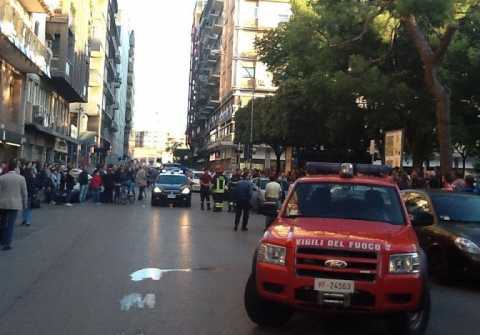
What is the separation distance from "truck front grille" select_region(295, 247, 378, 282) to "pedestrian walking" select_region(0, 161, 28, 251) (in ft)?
26.4

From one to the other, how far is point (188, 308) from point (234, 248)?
6201mm

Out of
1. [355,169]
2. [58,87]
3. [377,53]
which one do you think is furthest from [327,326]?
[58,87]

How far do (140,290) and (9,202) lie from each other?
5.02 metres

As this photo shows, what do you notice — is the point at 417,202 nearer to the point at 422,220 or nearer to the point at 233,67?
the point at 422,220

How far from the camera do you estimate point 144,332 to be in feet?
21.6

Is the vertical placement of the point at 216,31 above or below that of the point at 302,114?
above

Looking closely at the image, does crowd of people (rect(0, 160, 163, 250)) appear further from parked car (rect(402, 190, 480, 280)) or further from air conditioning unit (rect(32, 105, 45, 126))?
parked car (rect(402, 190, 480, 280))

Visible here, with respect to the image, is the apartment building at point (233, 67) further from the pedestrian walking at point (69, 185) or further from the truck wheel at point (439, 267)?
the truck wheel at point (439, 267)

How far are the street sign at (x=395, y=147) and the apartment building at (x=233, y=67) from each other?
Result: 40.3m

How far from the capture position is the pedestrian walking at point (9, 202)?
1256 centimetres

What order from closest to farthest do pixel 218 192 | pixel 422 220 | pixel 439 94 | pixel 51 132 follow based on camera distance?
pixel 422 220
pixel 439 94
pixel 218 192
pixel 51 132

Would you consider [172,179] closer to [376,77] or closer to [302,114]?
[376,77]

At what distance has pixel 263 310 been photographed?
6824 millimetres

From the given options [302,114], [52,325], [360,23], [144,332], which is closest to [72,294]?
[52,325]
